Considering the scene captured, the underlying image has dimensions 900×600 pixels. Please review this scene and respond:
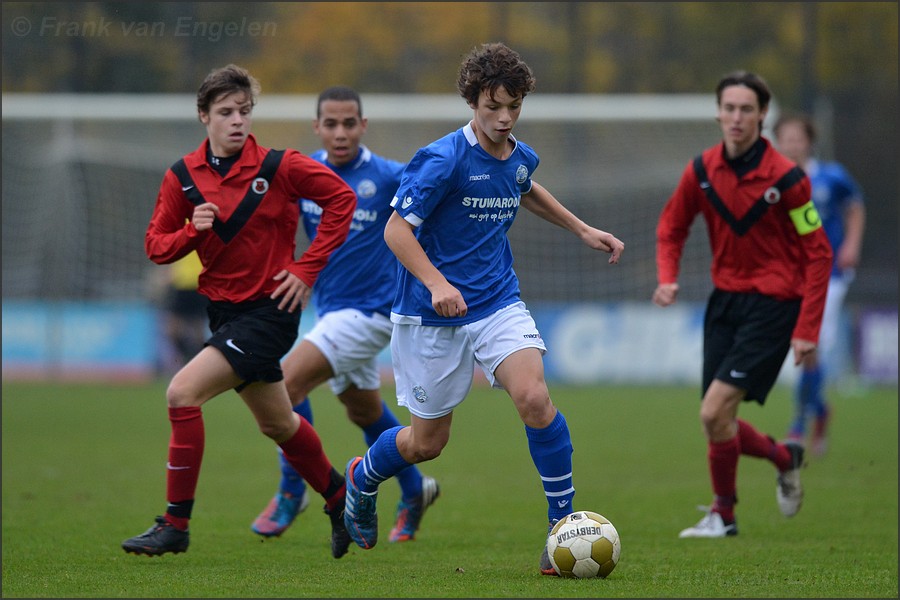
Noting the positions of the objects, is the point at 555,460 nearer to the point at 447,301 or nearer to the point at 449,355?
the point at 449,355

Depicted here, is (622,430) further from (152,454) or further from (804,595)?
(804,595)

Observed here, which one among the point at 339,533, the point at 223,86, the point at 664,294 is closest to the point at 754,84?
the point at 664,294

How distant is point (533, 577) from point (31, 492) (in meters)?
4.46

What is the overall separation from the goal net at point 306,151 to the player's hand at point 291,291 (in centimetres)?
1112

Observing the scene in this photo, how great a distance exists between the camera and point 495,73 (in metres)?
4.89

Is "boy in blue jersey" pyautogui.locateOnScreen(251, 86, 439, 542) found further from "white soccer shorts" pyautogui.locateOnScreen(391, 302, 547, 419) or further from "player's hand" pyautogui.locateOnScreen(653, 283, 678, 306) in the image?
"player's hand" pyautogui.locateOnScreen(653, 283, 678, 306)

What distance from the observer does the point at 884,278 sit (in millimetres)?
22297

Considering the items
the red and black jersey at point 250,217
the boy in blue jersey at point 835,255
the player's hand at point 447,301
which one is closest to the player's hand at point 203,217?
the red and black jersey at point 250,217

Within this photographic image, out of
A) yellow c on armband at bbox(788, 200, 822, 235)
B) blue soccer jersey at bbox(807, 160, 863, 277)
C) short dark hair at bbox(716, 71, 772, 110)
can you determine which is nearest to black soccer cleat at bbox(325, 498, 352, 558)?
yellow c on armband at bbox(788, 200, 822, 235)

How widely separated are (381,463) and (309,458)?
1.81 feet

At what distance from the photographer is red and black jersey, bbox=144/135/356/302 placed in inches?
216

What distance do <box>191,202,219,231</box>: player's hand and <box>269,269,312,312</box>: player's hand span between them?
0.42 metres

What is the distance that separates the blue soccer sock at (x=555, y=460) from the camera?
195 inches

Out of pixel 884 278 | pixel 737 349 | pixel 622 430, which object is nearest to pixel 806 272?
pixel 737 349
